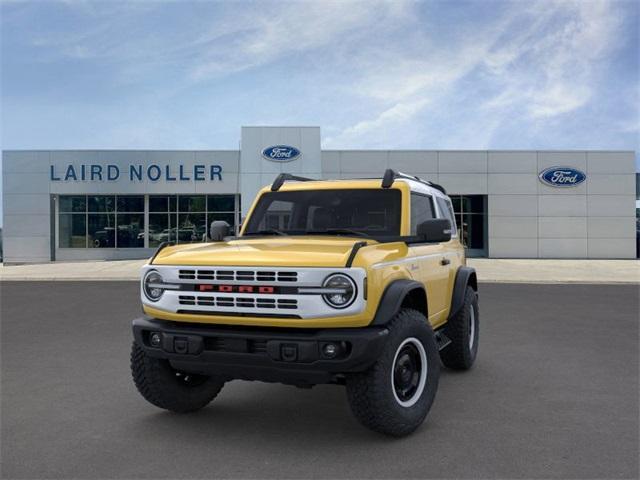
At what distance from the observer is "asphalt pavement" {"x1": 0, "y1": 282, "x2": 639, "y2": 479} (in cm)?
367

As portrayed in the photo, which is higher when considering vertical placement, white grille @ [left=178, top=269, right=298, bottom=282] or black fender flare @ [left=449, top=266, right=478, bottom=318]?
white grille @ [left=178, top=269, right=298, bottom=282]

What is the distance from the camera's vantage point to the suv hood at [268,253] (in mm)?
3855

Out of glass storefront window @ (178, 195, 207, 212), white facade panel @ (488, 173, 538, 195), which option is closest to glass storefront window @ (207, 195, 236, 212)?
glass storefront window @ (178, 195, 207, 212)

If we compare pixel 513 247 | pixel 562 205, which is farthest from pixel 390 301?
pixel 562 205

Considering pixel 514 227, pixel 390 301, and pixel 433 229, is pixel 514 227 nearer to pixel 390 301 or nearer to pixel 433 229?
pixel 433 229

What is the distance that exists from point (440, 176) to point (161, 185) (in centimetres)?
1436

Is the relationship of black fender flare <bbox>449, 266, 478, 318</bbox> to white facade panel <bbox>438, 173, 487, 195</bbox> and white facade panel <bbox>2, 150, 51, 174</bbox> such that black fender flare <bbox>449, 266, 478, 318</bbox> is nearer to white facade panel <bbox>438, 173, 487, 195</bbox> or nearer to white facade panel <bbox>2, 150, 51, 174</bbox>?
white facade panel <bbox>438, 173, 487, 195</bbox>

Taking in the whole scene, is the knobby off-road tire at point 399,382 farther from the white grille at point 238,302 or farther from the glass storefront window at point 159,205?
the glass storefront window at point 159,205

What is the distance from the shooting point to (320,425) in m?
4.49

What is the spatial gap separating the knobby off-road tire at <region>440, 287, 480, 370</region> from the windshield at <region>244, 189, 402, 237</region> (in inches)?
63.1

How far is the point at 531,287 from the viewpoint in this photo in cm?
1612

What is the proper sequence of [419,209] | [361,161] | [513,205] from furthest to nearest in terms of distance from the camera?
[513,205] < [361,161] < [419,209]

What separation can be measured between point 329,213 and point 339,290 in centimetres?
166

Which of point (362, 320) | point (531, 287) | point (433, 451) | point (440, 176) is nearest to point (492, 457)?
point (433, 451)
